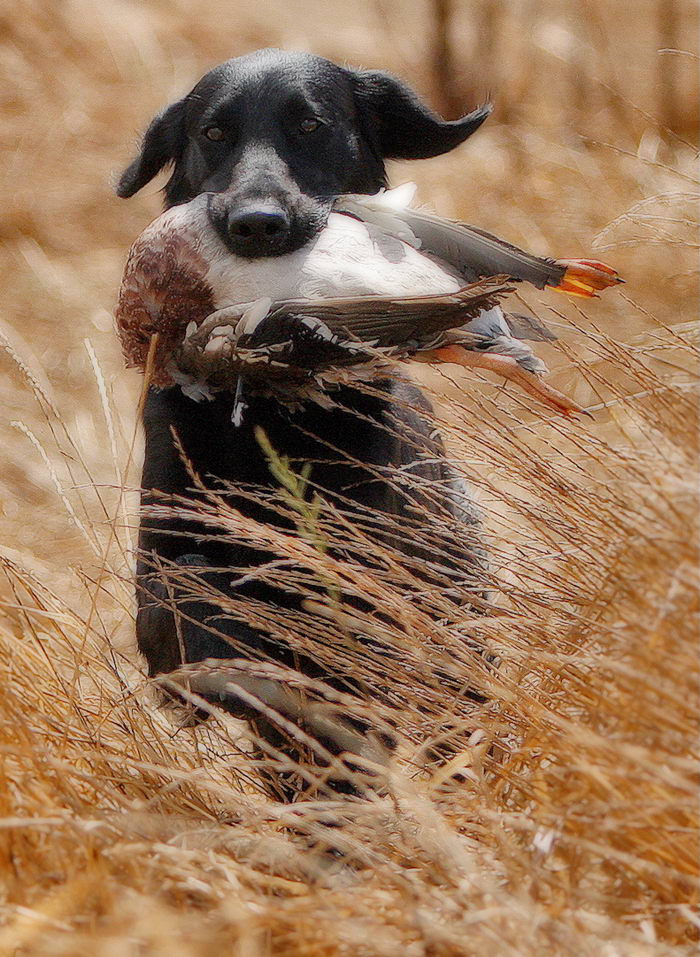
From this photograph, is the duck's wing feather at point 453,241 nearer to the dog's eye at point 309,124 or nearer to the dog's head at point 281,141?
the dog's head at point 281,141

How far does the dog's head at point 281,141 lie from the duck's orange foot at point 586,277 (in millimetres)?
498

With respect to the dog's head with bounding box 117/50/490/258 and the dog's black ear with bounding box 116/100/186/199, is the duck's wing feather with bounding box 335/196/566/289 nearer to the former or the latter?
the dog's head with bounding box 117/50/490/258


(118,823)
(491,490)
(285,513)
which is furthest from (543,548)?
(118,823)

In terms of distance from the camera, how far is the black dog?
7.75 ft

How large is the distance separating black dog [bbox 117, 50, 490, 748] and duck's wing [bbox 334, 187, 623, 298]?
0.45 ft

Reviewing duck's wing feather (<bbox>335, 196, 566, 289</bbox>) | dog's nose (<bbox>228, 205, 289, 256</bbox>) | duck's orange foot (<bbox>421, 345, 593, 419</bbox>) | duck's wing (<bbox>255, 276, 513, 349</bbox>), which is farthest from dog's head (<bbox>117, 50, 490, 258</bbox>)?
duck's orange foot (<bbox>421, 345, 593, 419</bbox>)

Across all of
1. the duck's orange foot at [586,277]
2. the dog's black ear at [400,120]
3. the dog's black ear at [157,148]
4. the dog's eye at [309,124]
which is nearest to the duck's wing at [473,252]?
the duck's orange foot at [586,277]

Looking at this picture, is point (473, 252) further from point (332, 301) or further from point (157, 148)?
point (157, 148)

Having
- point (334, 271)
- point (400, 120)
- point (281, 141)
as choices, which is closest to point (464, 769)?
point (334, 271)

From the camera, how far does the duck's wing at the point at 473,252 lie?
7.32 feet

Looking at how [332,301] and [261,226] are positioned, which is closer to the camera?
[332,301]

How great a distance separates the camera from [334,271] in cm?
214

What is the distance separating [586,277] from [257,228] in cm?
63

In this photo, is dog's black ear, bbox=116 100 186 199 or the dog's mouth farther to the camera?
dog's black ear, bbox=116 100 186 199
